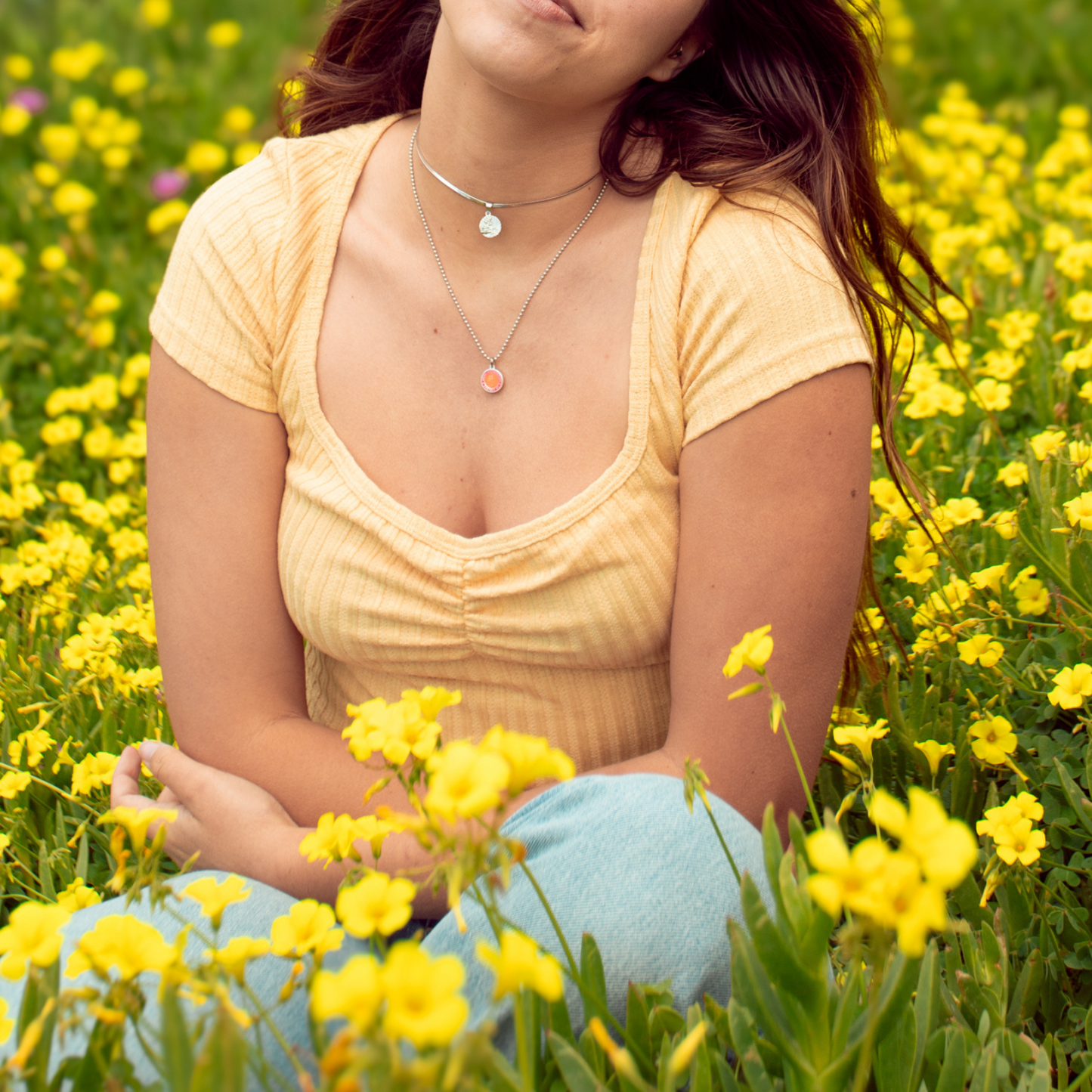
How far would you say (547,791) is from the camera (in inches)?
60.1

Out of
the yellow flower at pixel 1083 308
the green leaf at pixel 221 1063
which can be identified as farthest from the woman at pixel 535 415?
the yellow flower at pixel 1083 308

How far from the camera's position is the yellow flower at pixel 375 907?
3.39 feet

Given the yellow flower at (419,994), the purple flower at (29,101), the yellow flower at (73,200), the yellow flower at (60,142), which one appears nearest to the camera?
the yellow flower at (419,994)

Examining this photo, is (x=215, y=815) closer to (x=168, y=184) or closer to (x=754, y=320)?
(x=754, y=320)

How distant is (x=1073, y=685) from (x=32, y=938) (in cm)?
123

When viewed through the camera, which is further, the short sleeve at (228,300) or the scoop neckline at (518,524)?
the short sleeve at (228,300)

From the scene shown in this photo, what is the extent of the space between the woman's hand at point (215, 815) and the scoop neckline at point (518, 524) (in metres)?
0.41

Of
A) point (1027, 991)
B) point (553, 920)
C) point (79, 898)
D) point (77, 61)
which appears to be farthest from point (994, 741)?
point (77, 61)

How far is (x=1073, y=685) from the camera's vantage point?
166cm

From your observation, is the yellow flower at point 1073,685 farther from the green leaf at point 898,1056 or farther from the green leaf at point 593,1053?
the green leaf at point 593,1053

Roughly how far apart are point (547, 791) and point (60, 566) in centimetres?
129

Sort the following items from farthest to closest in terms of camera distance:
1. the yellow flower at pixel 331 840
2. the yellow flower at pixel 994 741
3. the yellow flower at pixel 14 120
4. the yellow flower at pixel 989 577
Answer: the yellow flower at pixel 14 120 → the yellow flower at pixel 989 577 → the yellow flower at pixel 994 741 → the yellow flower at pixel 331 840

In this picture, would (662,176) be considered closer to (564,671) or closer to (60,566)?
(564,671)

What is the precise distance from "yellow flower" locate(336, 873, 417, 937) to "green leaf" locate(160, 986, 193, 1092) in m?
0.14
